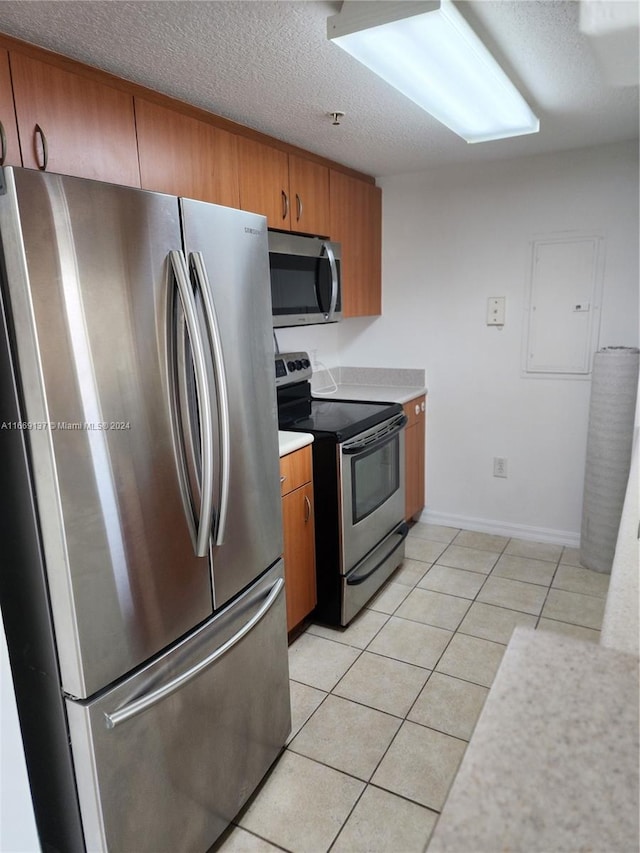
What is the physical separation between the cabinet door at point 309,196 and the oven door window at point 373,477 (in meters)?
1.17

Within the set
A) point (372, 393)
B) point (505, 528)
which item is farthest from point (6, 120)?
point (505, 528)

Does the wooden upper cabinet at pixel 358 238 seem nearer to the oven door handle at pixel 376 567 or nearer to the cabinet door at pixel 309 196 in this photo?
the cabinet door at pixel 309 196

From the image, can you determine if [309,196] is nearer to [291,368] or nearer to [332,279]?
[332,279]

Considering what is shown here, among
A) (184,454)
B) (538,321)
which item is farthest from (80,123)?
(538,321)

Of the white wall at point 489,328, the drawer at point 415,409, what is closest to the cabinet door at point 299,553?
the drawer at point 415,409

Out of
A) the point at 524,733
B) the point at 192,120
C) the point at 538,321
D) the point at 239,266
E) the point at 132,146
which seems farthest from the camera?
the point at 538,321

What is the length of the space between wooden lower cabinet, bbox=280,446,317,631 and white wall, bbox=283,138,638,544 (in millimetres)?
1229

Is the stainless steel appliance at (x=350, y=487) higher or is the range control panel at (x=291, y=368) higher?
the range control panel at (x=291, y=368)

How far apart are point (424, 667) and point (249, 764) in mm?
921

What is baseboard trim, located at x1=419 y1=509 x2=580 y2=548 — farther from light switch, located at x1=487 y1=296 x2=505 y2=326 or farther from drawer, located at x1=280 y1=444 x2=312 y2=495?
drawer, located at x1=280 y1=444 x2=312 y2=495

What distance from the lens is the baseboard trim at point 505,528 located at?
346 centimetres

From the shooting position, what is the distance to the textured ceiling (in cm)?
145

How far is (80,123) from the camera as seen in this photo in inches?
64.7

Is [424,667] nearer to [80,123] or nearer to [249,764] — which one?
[249,764]
